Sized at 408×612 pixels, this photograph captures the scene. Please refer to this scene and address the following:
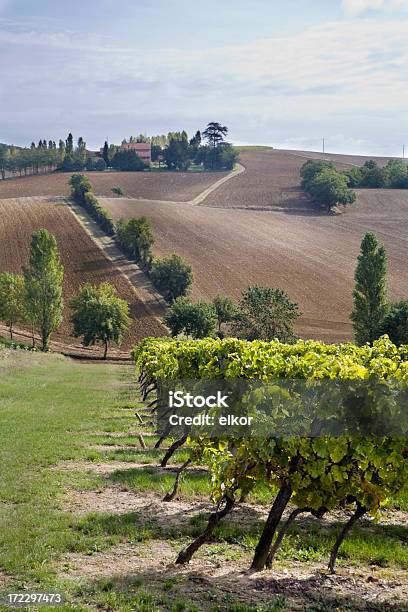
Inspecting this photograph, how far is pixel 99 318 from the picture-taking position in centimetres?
7231

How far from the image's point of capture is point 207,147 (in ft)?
648

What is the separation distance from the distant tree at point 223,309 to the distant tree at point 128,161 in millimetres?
116076

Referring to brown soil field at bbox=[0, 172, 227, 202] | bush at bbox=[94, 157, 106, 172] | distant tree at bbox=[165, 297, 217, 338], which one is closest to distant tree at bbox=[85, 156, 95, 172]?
bush at bbox=[94, 157, 106, 172]

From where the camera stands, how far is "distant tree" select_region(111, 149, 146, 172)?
18812cm

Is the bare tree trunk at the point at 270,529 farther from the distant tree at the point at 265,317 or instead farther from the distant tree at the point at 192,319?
the distant tree at the point at 192,319

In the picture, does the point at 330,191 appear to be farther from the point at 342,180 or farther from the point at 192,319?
the point at 192,319

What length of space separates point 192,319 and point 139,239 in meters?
27.0

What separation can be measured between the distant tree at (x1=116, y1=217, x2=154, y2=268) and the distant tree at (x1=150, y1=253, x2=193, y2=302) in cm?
750

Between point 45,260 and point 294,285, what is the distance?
3316cm

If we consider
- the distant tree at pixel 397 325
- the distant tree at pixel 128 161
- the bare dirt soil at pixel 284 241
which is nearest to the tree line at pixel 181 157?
the distant tree at pixel 128 161

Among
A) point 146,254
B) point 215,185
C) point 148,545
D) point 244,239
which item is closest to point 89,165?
point 215,185

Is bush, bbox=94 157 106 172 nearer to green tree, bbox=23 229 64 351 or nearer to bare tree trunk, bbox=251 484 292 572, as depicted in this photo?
green tree, bbox=23 229 64 351

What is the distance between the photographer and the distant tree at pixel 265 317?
66875mm

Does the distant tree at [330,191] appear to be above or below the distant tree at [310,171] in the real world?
below
